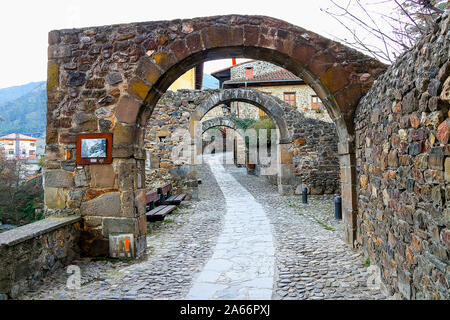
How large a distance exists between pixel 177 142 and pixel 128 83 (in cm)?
574

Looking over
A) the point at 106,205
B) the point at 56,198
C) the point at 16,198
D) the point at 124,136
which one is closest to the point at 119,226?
the point at 106,205

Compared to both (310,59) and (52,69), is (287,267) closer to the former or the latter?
(310,59)

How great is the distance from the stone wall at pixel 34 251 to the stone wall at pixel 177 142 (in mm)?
5790

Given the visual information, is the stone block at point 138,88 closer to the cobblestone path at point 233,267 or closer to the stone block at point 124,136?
the stone block at point 124,136

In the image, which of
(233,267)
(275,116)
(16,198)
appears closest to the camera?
(233,267)

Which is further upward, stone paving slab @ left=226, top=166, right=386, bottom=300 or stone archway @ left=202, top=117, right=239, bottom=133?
stone archway @ left=202, top=117, right=239, bottom=133

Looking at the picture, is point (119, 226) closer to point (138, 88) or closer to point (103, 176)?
point (103, 176)

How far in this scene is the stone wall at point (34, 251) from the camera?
2760 millimetres

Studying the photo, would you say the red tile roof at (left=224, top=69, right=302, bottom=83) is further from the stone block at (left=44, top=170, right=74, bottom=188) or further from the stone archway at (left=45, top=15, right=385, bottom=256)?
the stone block at (left=44, top=170, right=74, bottom=188)

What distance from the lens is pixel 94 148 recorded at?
4035mm

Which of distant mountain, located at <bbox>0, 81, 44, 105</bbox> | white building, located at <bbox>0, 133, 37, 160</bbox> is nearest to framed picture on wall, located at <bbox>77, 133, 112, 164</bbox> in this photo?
white building, located at <bbox>0, 133, 37, 160</bbox>

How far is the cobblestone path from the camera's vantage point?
9.64ft

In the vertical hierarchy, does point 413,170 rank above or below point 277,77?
below

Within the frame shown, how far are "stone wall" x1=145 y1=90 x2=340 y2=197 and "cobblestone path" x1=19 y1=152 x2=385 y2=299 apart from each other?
374 cm
